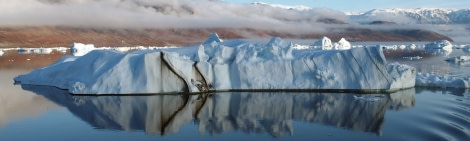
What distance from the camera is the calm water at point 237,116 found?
8477mm

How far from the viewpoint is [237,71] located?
551 inches

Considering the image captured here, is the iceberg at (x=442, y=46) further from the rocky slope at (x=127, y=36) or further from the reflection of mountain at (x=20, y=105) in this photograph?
the reflection of mountain at (x=20, y=105)

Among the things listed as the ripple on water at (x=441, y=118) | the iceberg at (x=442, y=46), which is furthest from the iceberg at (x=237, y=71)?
the iceberg at (x=442, y=46)

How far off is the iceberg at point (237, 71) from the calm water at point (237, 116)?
20.2 inches

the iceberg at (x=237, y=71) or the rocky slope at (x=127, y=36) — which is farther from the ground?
the rocky slope at (x=127, y=36)

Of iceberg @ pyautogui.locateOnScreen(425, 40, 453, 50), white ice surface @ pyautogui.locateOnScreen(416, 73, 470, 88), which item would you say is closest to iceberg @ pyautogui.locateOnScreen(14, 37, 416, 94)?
white ice surface @ pyautogui.locateOnScreen(416, 73, 470, 88)

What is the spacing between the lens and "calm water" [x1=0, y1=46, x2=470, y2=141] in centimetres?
848

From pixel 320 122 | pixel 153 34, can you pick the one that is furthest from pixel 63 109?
pixel 153 34

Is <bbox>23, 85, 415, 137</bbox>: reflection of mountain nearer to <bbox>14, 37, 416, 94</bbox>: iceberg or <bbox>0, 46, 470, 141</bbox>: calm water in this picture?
<bbox>0, 46, 470, 141</bbox>: calm water

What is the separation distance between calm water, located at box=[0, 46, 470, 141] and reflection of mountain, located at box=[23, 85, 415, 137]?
0.8 inches

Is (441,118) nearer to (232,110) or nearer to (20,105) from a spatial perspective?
(232,110)

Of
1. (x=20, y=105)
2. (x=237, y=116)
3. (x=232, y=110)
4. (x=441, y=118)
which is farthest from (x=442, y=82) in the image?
(x=20, y=105)

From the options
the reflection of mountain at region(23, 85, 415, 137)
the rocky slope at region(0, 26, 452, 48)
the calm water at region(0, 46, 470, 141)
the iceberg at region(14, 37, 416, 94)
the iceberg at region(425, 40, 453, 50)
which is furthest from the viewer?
the rocky slope at region(0, 26, 452, 48)

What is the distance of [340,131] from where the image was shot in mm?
8766
